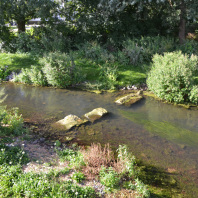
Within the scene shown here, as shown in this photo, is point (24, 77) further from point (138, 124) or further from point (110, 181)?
point (110, 181)

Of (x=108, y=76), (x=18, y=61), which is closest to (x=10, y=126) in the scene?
(x=108, y=76)

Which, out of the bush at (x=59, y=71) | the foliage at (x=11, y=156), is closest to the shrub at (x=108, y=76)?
the bush at (x=59, y=71)

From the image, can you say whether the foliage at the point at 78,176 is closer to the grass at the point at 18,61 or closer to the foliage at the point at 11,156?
the foliage at the point at 11,156

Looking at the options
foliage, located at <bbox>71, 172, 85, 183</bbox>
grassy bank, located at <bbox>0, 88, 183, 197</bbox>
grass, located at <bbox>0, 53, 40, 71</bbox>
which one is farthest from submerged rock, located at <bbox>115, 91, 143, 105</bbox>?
grass, located at <bbox>0, 53, 40, 71</bbox>

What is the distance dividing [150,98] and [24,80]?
915 cm

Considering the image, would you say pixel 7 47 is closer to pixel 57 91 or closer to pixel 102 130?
pixel 57 91

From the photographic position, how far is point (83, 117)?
998cm

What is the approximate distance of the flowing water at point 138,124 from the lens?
6793 millimetres

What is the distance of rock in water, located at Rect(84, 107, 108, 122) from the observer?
32.1ft

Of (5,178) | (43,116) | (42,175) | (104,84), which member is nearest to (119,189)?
(42,175)

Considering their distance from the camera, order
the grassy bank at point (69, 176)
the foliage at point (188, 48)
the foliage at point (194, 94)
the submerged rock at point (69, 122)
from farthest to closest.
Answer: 1. the foliage at point (188, 48)
2. the foliage at point (194, 94)
3. the submerged rock at point (69, 122)
4. the grassy bank at point (69, 176)

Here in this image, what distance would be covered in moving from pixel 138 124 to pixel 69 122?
3074 mm

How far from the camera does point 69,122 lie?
9133 millimetres

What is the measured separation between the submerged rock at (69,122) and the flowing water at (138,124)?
1.43 feet
